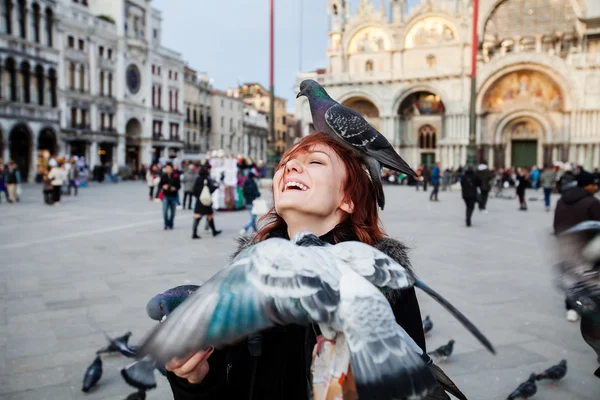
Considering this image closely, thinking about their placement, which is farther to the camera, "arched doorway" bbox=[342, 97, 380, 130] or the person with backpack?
"arched doorway" bbox=[342, 97, 380, 130]

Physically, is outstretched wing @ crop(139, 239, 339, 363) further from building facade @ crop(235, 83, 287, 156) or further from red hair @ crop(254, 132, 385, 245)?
building facade @ crop(235, 83, 287, 156)

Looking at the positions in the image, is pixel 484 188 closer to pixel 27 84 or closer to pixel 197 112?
pixel 27 84

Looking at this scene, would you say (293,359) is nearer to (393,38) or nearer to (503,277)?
(503,277)

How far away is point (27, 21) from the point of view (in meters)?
31.2

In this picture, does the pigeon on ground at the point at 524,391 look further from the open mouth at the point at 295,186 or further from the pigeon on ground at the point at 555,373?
the open mouth at the point at 295,186

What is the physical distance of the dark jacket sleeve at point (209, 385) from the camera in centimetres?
123

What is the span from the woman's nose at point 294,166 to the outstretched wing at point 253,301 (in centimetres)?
41

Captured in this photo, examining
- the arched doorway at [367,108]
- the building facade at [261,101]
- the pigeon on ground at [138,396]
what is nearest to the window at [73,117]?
the arched doorway at [367,108]

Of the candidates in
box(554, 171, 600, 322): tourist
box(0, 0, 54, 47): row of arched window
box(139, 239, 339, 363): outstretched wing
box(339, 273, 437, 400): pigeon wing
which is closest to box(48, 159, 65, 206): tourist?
box(554, 171, 600, 322): tourist

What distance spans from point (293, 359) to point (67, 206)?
16909mm

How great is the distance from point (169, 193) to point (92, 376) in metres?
7.80

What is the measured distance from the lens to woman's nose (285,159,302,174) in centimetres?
134

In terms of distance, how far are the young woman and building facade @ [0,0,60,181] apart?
3347 cm

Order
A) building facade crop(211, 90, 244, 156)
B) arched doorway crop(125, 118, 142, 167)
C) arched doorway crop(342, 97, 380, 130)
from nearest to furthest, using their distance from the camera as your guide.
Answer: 1. arched doorway crop(342, 97, 380, 130)
2. arched doorway crop(125, 118, 142, 167)
3. building facade crop(211, 90, 244, 156)
